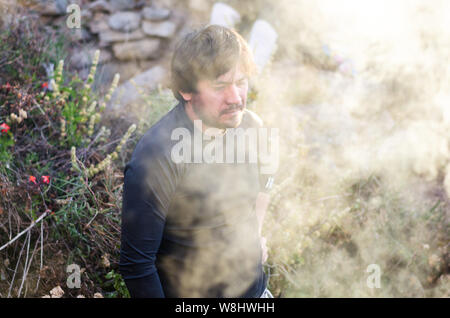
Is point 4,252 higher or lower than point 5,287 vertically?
higher

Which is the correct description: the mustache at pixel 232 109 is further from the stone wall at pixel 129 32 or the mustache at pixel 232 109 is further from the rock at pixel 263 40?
the stone wall at pixel 129 32

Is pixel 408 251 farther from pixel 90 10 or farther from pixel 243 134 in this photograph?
pixel 90 10

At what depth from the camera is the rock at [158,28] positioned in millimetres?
4633

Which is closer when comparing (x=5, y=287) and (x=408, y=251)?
(x=5, y=287)

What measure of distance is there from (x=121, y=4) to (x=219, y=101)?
3.86 metres

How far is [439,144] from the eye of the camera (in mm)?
3801

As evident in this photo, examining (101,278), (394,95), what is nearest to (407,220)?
(394,95)

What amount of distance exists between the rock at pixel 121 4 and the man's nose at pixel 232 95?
380 cm

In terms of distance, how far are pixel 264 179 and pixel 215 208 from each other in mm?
552

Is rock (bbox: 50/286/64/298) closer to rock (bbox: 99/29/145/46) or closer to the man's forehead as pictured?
the man's forehead

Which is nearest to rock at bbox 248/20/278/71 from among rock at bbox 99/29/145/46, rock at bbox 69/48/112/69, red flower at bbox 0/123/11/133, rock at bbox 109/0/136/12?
rock at bbox 99/29/145/46

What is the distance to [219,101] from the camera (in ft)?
5.13

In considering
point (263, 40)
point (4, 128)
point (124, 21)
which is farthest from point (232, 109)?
point (124, 21)

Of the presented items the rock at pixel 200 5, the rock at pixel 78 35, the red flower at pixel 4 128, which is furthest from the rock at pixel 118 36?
the red flower at pixel 4 128
